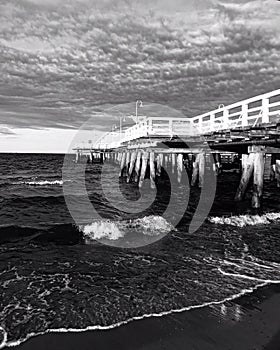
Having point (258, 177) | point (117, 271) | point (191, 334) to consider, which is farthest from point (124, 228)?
point (191, 334)

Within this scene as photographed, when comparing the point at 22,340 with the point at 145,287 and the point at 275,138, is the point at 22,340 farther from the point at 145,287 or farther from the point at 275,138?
the point at 275,138

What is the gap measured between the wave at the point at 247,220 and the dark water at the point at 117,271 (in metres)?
0.11

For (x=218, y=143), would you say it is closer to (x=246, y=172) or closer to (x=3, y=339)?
(x=246, y=172)

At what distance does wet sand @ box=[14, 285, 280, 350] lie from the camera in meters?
3.83

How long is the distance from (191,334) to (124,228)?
20.2ft

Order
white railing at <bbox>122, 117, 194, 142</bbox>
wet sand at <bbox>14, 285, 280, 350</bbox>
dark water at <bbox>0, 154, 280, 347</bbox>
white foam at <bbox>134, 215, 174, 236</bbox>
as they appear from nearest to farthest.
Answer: wet sand at <bbox>14, 285, 280, 350</bbox> → dark water at <bbox>0, 154, 280, 347</bbox> → white foam at <bbox>134, 215, 174, 236</bbox> → white railing at <bbox>122, 117, 194, 142</bbox>

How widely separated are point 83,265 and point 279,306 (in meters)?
3.87

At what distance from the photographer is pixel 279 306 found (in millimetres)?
4668

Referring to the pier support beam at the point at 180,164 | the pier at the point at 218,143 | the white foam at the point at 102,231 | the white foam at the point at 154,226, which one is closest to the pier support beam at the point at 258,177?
the pier at the point at 218,143

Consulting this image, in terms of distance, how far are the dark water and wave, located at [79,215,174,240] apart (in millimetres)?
33

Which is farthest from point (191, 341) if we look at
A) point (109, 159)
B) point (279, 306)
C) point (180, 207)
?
point (109, 159)

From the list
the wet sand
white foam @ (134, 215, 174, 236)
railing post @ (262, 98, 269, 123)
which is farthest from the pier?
the wet sand

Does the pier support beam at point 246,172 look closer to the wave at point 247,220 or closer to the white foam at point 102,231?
the wave at point 247,220

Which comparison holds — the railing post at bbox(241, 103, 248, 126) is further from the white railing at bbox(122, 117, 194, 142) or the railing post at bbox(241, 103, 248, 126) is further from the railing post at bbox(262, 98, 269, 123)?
the white railing at bbox(122, 117, 194, 142)
